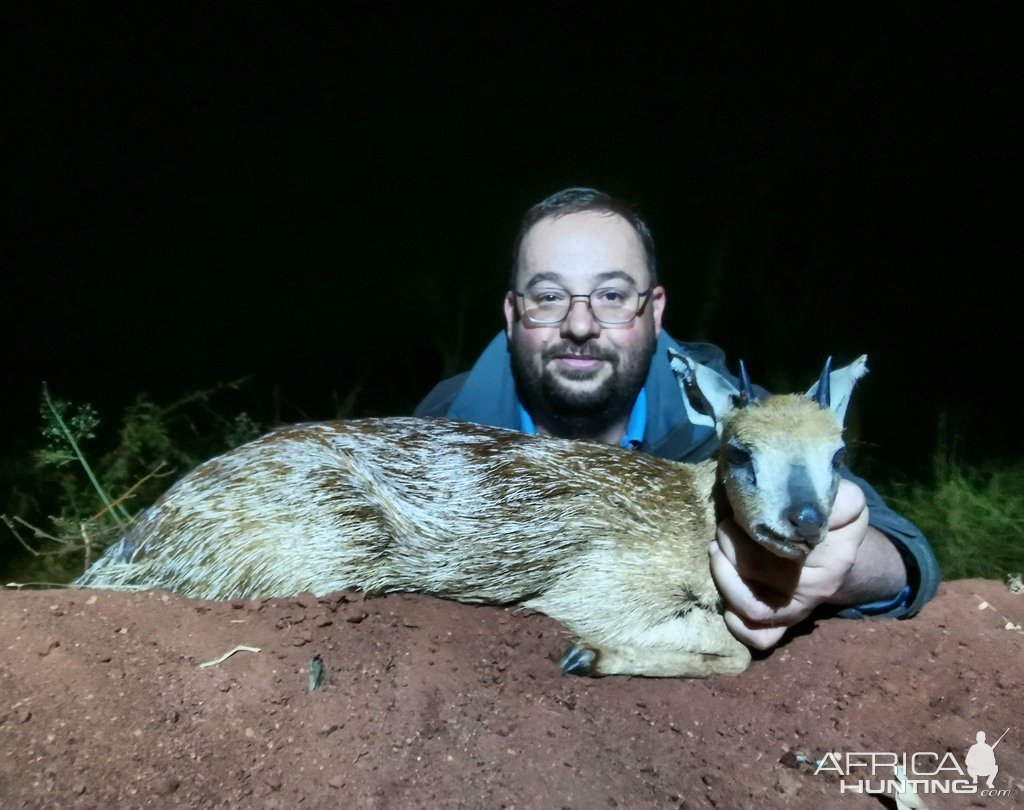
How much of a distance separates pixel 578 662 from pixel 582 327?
1419mm

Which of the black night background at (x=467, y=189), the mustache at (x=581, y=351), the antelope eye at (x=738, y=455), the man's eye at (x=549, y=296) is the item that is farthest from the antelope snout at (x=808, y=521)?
the black night background at (x=467, y=189)

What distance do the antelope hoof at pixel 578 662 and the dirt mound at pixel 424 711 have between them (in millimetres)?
39

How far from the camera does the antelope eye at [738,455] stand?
227cm

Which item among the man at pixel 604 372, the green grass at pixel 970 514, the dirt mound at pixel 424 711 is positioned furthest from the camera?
the green grass at pixel 970 514

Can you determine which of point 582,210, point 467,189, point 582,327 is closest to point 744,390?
point 582,327

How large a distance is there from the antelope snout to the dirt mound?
537 millimetres

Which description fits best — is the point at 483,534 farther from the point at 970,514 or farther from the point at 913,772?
the point at 970,514

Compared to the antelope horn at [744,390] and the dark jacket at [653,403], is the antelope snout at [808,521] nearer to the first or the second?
the antelope horn at [744,390]

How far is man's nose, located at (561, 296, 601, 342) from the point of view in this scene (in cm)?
317

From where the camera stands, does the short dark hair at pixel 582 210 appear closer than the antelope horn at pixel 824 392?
No

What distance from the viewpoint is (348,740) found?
71.4 inches

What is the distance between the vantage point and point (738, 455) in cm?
231

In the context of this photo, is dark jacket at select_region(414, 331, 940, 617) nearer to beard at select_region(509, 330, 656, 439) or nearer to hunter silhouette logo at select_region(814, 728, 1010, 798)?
beard at select_region(509, 330, 656, 439)

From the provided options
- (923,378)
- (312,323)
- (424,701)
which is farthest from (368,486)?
(923,378)
